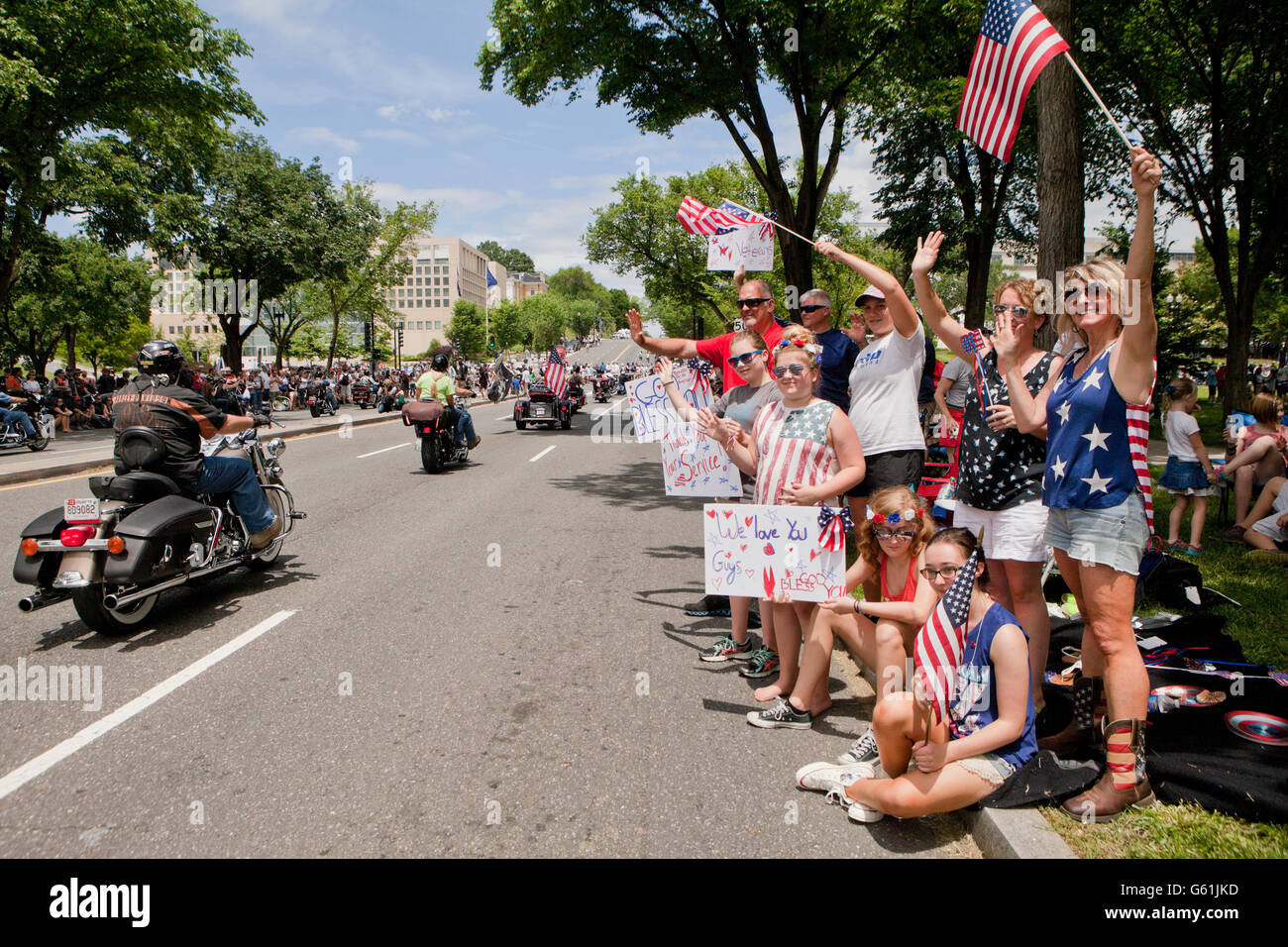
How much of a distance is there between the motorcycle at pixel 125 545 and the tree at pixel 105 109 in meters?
14.6

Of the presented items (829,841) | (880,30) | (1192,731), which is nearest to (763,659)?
(829,841)

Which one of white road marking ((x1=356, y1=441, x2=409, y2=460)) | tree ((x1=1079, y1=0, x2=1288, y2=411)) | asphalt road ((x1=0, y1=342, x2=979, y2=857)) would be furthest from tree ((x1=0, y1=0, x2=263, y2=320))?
tree ((x1=1079, y1=0, x2=1288, y2=411))

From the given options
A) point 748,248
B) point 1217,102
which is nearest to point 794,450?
point 748,248

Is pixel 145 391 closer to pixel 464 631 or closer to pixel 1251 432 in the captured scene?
pixel 464 631

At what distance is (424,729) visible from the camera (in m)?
3.90

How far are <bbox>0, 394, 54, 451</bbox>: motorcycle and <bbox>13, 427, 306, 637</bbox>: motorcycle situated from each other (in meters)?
14.0

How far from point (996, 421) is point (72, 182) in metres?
22.9

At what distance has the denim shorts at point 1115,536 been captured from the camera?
3.12m

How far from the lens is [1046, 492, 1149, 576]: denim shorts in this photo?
3123mm

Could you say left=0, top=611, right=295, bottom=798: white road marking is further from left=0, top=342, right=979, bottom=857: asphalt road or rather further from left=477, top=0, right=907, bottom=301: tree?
left=477, top=0, right=907, bottom=301: tree

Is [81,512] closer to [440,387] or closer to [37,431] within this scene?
[440,387]

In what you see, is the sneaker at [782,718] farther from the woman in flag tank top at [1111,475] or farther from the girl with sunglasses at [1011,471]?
the woman in flag tank top at [1111,475]

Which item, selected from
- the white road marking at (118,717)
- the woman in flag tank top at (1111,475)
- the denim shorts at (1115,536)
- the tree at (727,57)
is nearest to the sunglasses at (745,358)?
the woman in flag tank top at (1111,475)
